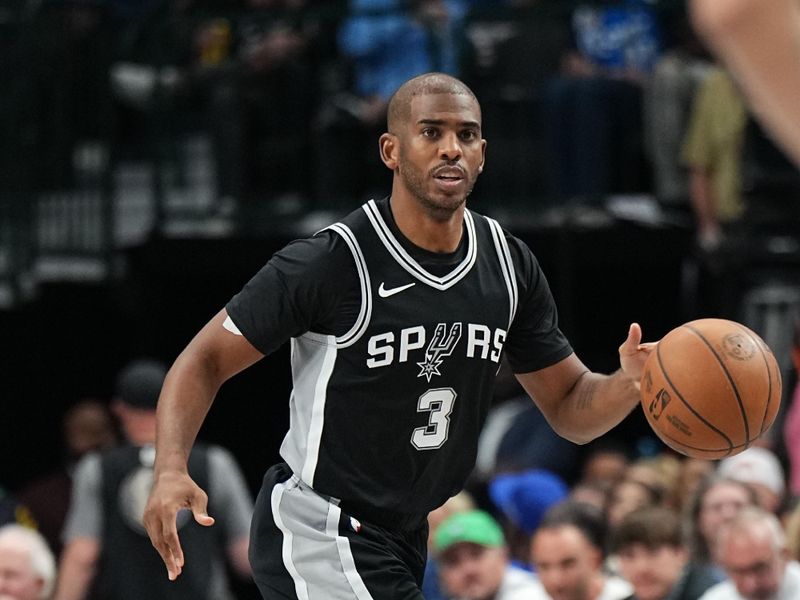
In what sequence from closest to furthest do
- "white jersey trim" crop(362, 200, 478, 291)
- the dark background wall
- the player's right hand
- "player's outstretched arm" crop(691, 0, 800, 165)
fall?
"player's outstretched arm" crop(691, 0, 800, 165), the player's right hand, "white jersey trim" crop(362, 200, 478, 291), the dark background wall

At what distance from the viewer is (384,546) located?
4.35 m

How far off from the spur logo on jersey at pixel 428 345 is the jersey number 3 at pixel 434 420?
55 millimetres

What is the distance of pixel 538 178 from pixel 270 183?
1775 millimetres

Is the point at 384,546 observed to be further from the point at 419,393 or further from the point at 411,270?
the point at 411,270

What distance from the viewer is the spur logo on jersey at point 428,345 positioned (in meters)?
4.30

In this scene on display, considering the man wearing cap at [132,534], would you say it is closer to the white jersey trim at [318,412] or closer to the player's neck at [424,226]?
the white jersey trim at [318,412]

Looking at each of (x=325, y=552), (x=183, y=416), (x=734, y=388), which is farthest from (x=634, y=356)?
(x=183, y=416)

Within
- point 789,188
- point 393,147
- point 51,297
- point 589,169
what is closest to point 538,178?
point 589,169

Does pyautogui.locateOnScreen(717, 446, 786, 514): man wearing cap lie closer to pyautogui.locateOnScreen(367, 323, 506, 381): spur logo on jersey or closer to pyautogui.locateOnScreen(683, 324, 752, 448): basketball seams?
pyautogui.locateOnScreen(683, 324, 752, 448): basketball seams

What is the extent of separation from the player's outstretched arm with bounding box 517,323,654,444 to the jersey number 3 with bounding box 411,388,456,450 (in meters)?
0.49

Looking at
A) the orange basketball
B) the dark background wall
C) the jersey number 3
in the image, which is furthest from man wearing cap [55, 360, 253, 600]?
the dark background wall

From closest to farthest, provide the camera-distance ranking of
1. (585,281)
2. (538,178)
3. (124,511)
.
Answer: (124,511), (538,178), (585,281)

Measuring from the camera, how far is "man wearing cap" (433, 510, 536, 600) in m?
6.79

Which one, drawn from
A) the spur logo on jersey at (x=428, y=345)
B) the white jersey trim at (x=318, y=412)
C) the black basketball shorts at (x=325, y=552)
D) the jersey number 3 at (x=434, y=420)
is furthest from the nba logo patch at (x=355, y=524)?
the spur logo on jersey at (x=428, y=345)
